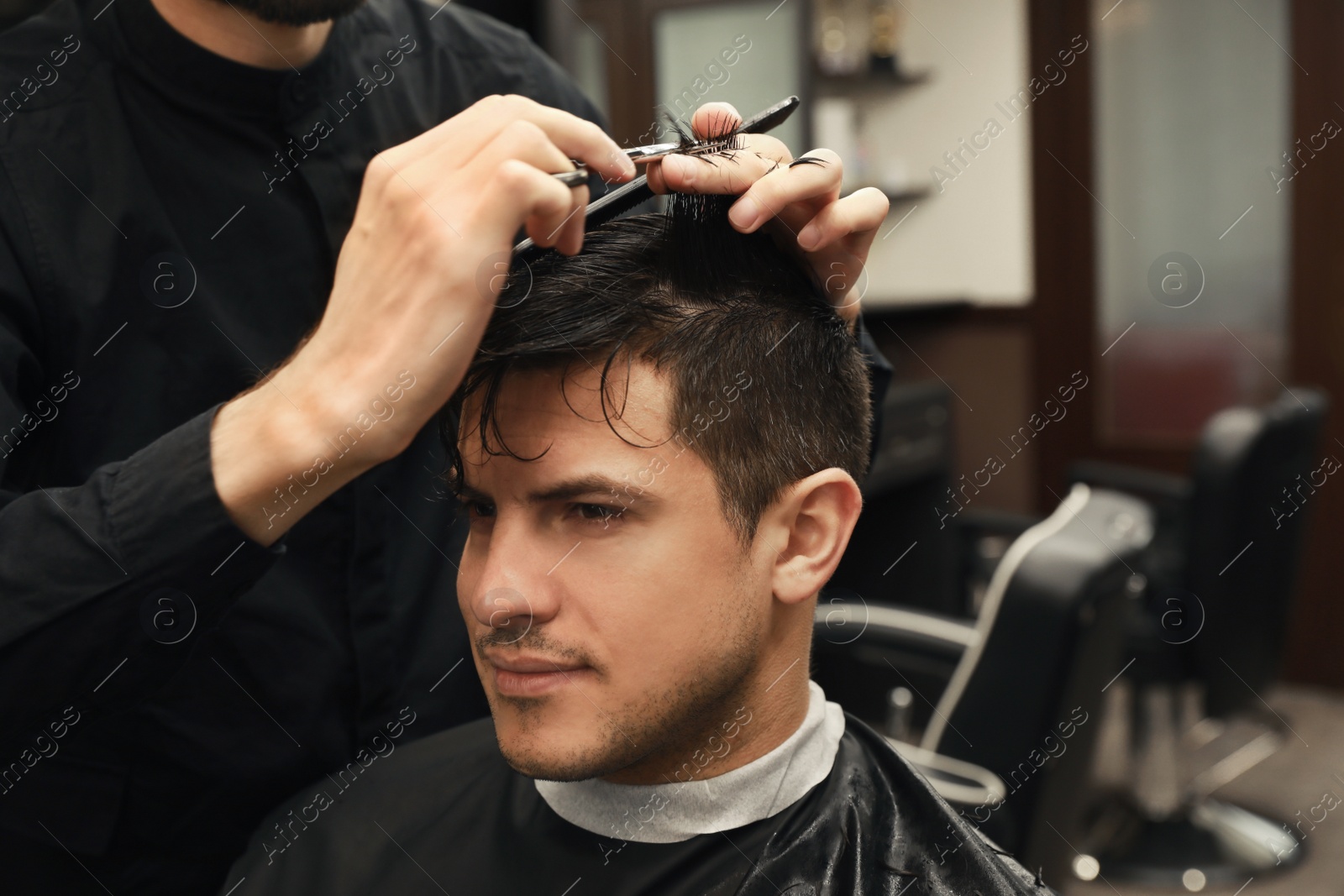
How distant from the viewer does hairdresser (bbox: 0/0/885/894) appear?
2.60ft

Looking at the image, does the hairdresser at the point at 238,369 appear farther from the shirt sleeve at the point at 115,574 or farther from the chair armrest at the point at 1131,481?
the chair armrest at the point at 1131,481

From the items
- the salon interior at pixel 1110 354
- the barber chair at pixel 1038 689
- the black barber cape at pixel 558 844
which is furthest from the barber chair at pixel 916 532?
the black barber cape at pixel 558 844

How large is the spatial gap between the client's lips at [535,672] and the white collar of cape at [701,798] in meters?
0.17

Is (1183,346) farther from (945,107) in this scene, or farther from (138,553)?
(138,553)

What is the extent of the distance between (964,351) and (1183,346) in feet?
2.71

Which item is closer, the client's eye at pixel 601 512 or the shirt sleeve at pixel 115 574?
the shirt sleeve at pixel 115 574

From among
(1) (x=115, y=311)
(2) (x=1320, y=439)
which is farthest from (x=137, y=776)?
(2) (x=1320, y=439)

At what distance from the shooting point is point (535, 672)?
1.00 meters

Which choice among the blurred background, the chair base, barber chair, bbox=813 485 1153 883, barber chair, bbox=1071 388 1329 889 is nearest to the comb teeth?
barber chair, bbox=813 485 1153 883

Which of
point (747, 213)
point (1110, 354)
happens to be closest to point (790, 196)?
point (747, 213)

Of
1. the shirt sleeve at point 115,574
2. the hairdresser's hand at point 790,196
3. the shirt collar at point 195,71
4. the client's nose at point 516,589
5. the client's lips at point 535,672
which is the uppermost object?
the shirt collar at point 195,71

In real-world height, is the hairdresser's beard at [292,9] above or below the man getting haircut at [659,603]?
above

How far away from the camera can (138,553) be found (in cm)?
84

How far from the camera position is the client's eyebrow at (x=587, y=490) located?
986mm
